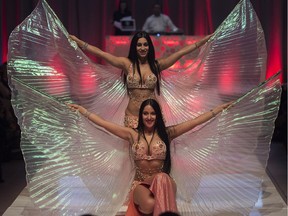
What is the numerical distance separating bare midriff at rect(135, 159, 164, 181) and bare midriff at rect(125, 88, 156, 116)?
0.68 metres

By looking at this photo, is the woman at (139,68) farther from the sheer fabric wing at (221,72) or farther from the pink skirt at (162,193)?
the pink skirt at (162,193)

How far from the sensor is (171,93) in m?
4.63

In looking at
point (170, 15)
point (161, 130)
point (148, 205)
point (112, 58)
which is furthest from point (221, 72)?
point (170, 15)

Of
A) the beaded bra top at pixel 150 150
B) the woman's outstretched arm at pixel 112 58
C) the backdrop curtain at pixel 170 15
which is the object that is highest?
the backdrop curtain at pixel 170 15

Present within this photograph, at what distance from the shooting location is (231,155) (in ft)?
13.7

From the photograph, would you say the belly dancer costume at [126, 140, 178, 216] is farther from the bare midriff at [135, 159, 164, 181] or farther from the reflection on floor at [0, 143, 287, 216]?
the reflection on floor at [0, 143, 287, 216]

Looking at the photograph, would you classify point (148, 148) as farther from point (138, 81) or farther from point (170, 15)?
point (170, 15)

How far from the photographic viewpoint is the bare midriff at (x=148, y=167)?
3766mm

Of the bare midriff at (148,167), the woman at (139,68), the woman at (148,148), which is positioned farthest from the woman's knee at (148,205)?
the woman at (139,68)

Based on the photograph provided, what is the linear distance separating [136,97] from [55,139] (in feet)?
2.24

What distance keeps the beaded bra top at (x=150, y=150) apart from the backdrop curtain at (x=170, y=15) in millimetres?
6158

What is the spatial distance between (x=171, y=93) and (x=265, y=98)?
80 centimetres

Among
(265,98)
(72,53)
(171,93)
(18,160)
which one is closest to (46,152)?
(72,53)

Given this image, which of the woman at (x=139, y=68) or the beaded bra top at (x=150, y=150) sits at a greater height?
the woman at (x=139, y=68)
